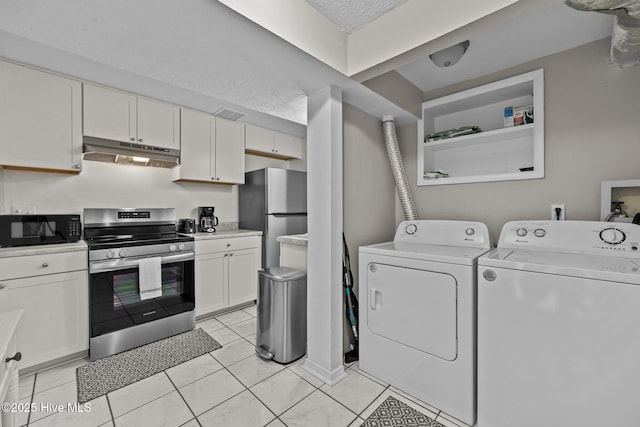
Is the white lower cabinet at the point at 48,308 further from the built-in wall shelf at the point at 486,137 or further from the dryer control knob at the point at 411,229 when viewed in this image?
the built-in wall shelf at the point at 486,137

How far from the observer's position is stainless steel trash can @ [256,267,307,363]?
216 centimetres

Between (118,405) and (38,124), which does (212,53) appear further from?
(118,405)

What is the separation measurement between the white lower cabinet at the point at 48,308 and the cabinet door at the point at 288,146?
102 inches

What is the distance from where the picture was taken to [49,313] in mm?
2061

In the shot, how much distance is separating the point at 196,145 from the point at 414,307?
2881mm

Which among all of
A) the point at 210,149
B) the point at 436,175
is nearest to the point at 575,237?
the point at 436,175

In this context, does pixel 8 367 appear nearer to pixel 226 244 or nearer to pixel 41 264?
pixel 41 264

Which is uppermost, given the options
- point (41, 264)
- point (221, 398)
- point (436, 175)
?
point (436, 175)

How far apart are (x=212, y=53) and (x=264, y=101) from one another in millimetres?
648

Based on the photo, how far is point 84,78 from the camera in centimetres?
242

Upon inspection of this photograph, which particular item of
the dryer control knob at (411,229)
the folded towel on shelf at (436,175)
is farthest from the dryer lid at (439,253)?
the folded towel on shelf at (436,175)

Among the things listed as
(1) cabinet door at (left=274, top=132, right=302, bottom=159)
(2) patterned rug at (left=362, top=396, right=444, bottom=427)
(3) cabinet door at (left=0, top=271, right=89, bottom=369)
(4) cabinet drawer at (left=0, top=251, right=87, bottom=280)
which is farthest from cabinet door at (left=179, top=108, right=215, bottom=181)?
(2) patterned rug at (left=362, top=396, right=444, bottom=427)

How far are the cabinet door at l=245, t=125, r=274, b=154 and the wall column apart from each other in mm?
1861

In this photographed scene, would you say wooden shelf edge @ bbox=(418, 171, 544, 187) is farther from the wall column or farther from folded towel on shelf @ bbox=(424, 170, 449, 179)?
the wall column
